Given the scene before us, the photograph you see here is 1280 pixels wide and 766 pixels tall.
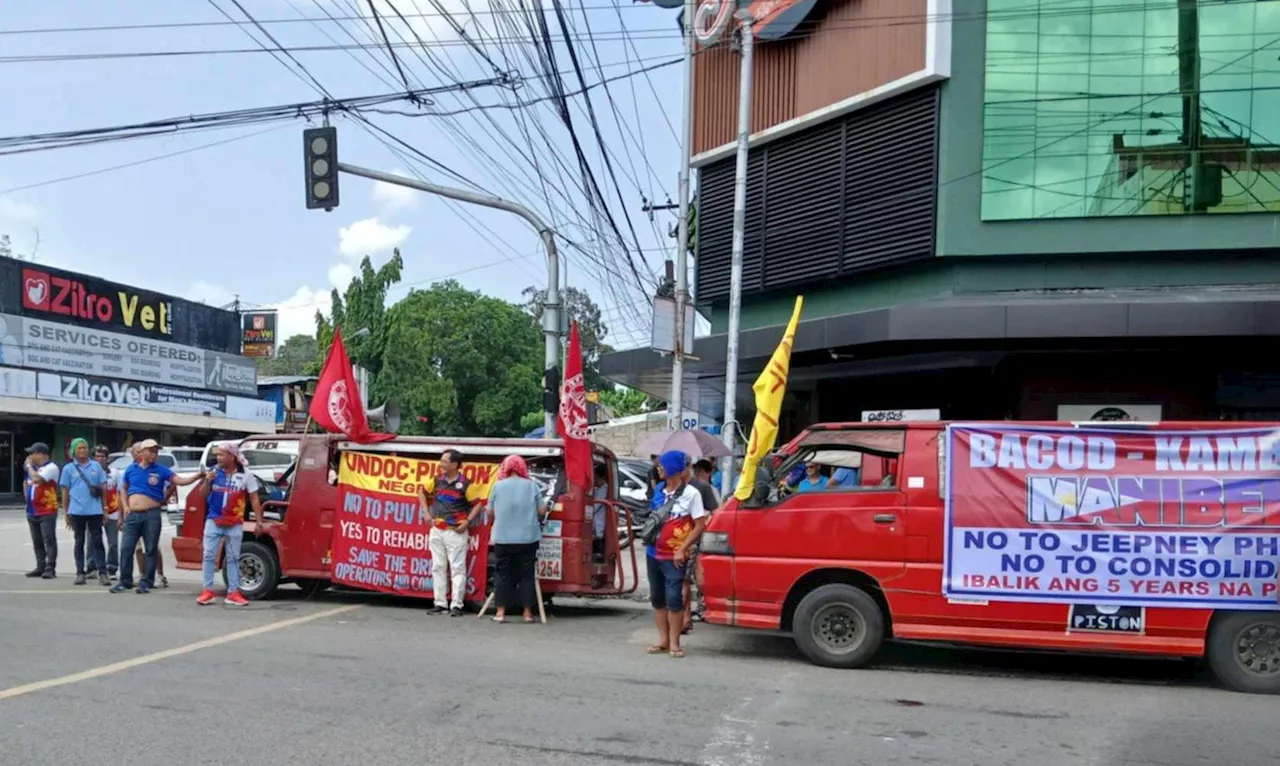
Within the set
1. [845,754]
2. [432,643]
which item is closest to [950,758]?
[845,754]

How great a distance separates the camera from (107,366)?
3706 centimetres

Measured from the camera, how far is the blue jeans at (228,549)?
35.8 feet

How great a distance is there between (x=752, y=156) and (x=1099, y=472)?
10551 millimetres

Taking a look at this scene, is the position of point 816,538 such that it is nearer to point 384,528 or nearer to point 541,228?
point 384,528

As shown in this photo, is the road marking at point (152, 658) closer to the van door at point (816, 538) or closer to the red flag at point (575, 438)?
the red flag at point (575, 438)

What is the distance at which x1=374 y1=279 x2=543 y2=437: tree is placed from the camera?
54.4 meters

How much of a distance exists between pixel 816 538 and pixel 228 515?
605cm

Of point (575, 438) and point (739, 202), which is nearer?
point (575, 438)

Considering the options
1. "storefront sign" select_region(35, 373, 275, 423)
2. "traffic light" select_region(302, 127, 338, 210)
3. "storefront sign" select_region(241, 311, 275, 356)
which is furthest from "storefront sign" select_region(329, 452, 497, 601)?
"storefront sign" select_region(241, 311, 275, 356)

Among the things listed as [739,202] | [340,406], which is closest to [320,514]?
[340,406]

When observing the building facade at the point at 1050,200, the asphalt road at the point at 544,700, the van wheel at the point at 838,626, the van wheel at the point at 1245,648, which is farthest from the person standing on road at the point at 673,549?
the building facade at the point at 1050,200

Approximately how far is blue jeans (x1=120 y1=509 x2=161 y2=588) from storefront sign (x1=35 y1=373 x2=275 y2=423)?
25.2m

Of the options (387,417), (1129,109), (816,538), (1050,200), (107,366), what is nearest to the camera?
(816,538)

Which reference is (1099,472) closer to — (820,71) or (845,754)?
(845,754)
